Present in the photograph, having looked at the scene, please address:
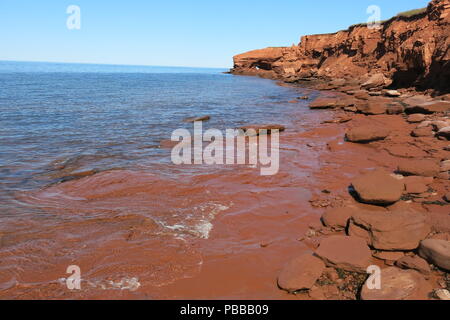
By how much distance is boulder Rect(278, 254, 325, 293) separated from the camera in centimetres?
370

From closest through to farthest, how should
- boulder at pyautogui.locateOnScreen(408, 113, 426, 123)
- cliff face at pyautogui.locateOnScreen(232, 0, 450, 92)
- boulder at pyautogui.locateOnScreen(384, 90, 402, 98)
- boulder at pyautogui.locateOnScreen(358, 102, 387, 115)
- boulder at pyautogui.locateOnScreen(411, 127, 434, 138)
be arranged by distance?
boulder at pyautogui.locateOnScreen(411, 127, 434, 138)
boulder at pyautogui.locateOnScreen(408, 113, 426, 123)
boulder at pyautogui.locateOnScreen(358, 102, 387, 115)
cliff face at pyautogui.locateOnScreen(232, 0, 450, 92)
boulder at pyautogui.locateOnScreen(384, 90, 402, 98)

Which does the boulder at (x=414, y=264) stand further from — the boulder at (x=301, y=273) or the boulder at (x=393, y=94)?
the boulder at (x=393, y=94)

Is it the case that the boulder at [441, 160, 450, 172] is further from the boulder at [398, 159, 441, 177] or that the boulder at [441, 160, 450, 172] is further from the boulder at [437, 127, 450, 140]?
the boulder at [437, 127, 450, 140]

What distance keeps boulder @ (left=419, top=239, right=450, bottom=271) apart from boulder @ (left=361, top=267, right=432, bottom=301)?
36 centimetres

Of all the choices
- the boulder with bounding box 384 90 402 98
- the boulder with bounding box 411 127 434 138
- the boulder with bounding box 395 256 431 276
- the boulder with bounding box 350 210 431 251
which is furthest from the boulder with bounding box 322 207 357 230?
the boulder with bounding box 384 90 402 98

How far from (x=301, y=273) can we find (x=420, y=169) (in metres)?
4.99

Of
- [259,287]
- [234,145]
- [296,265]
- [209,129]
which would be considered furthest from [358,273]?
Result: [209,129]

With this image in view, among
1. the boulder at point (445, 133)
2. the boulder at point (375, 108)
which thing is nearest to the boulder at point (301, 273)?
the boulder at point (445, 133)

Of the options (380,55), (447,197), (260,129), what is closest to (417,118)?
(260,129)

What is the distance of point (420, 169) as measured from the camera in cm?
706

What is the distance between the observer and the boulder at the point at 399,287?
3.36 metres

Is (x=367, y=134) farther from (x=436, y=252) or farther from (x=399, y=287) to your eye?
(x=399, y=287)

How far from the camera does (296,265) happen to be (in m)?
4.00

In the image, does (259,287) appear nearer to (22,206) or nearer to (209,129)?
(22,206)
